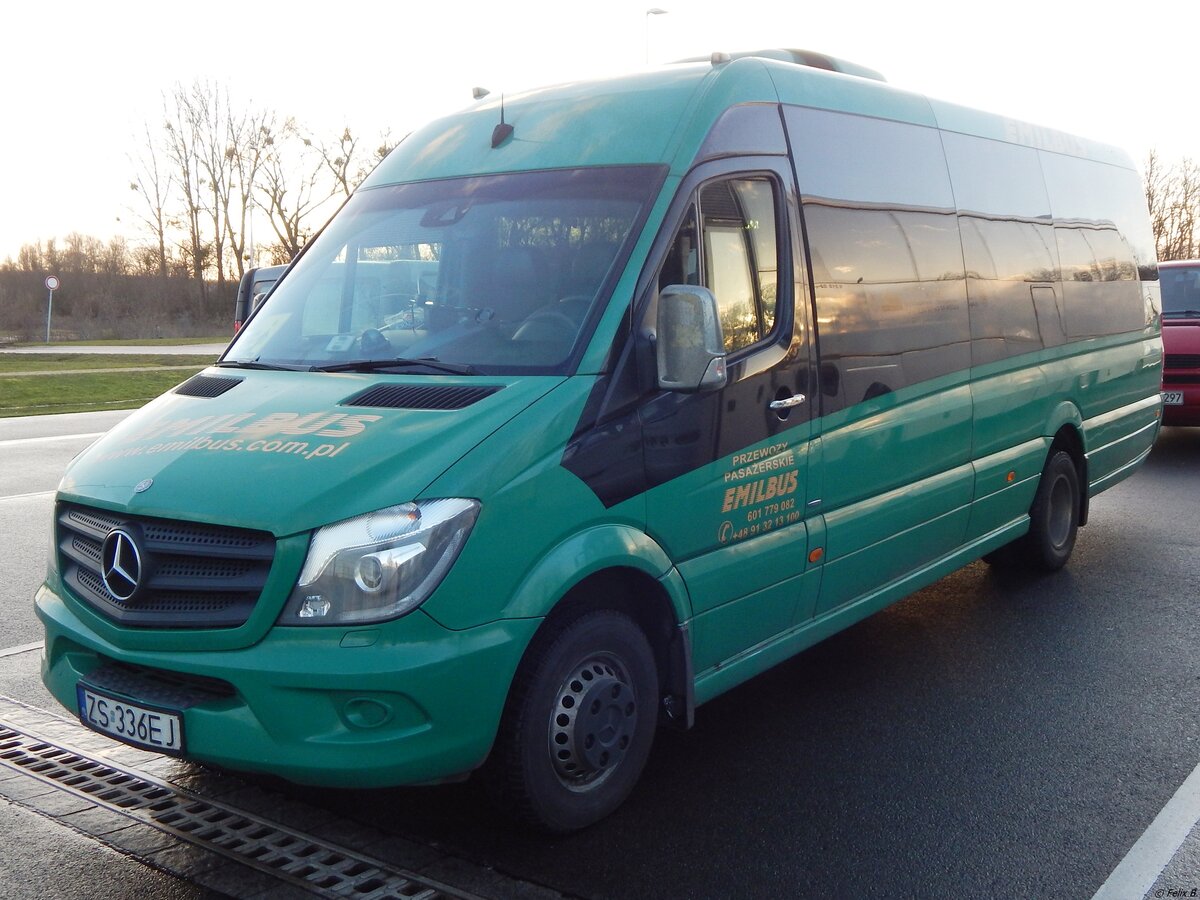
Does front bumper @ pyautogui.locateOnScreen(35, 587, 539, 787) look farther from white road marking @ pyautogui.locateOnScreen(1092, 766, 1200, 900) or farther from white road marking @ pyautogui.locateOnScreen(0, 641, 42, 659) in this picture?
white road marking @ pyautogui.locateOnScreen(0, 641, 42, 659)

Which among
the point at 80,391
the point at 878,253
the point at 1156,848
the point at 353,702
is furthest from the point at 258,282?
the point at 80,391

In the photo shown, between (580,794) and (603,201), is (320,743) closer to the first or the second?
(580,794)

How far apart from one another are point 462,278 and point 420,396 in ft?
2.24

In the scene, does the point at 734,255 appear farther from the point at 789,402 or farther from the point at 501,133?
the point at 501,133

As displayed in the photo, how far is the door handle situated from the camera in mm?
4520

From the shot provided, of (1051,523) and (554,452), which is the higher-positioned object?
(554,452)

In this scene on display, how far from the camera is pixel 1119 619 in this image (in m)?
6.50

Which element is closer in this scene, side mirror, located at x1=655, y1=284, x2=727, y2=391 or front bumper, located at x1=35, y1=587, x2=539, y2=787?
front bumper, located at x1=35, y1=587, x2=539, y2=787

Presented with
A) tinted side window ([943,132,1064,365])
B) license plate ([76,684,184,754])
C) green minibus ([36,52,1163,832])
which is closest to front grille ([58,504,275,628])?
green minibus ([36,52,1163,832])

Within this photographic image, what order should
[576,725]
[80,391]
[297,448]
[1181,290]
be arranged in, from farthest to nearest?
[80,391] → [1181,290] → [576,725] → [297,448]

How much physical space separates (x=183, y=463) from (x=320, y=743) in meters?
1.03

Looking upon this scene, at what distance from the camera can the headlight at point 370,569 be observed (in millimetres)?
3359

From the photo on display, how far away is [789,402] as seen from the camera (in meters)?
4.59

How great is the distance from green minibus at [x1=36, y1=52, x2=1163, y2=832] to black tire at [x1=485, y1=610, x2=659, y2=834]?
1cm
